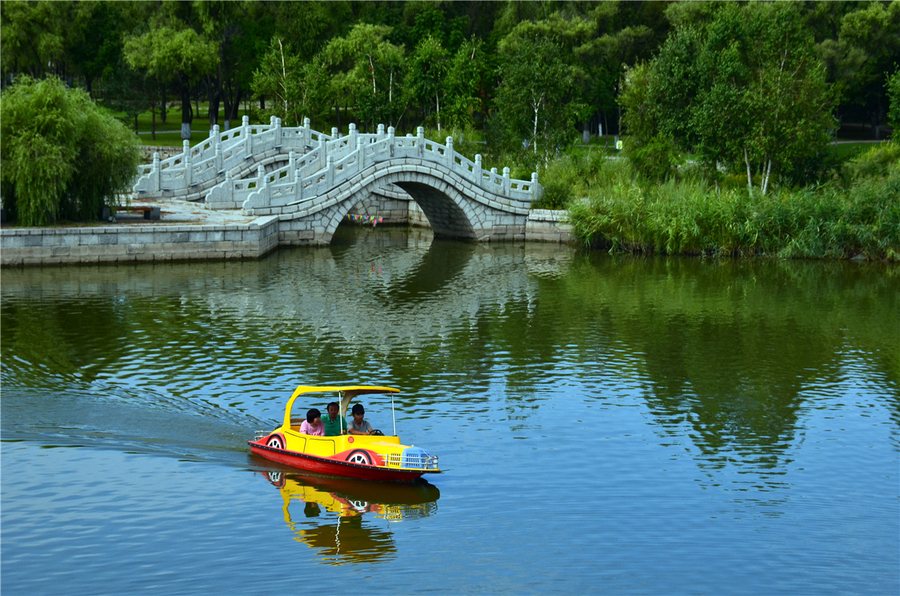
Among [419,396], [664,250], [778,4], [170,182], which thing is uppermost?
[778,4]

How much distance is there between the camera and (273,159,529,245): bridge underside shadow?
Answer: 35438 mm

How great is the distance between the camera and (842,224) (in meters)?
34.0

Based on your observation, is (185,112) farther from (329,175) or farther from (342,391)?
(342,391)

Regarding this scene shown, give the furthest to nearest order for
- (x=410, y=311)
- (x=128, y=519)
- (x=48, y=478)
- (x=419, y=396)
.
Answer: (x=410, y=311), (x=419, y=396), (x=48, y=478), (x=128, y=519)

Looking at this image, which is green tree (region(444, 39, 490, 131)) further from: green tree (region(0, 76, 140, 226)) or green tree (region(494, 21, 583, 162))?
green tree (region(0, 76, 140, 226))

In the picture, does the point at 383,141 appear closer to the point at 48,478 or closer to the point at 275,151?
the point at 275,151

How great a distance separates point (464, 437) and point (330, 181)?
21.2 metres

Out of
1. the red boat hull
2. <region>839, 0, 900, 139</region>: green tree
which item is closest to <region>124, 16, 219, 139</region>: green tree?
<region>839, 0, 900, 139</region>: green tree

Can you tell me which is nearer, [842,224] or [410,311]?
[410,311]

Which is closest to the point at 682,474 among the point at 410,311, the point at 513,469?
the point at 513,469

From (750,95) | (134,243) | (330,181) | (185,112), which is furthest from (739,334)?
(185,112)

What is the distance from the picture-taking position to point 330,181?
35.6 metres

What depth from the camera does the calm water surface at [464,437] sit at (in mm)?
11555

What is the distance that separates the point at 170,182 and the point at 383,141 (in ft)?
26.1
